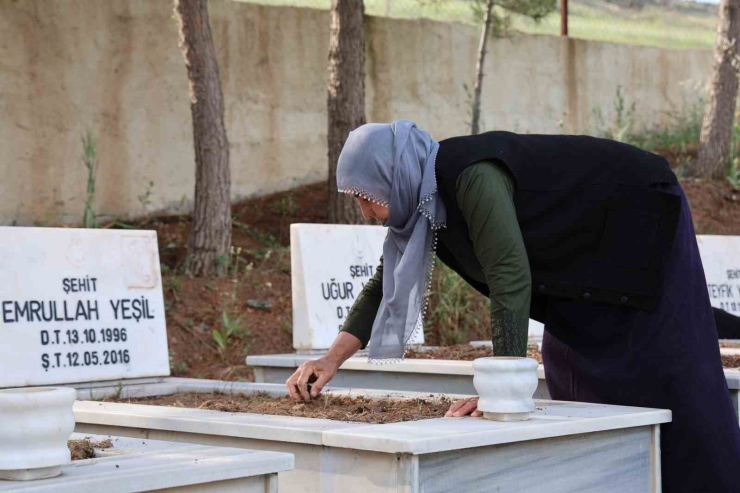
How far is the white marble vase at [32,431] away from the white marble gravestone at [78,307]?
2423 millimetres

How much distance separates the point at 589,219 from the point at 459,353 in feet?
7.30

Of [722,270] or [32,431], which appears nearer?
[32,431]

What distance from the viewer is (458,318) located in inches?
316

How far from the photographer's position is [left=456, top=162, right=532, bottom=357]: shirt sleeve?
9.83ft

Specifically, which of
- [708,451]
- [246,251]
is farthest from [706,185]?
[708,451]

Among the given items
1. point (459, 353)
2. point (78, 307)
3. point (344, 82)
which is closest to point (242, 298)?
point (344, 82)

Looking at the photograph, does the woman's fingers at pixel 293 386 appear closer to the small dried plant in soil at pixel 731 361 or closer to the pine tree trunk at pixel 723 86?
the small dried plant in soil at pixel 731 361

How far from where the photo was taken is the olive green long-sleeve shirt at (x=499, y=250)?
3.00 m

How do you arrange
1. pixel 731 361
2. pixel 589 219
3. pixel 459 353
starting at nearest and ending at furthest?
pixel 589 219 < pixel 731 361 < pixel 459 353

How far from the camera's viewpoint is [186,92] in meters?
9.09

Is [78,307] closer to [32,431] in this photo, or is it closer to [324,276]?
[324,276]

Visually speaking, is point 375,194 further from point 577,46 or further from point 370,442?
point 577,46

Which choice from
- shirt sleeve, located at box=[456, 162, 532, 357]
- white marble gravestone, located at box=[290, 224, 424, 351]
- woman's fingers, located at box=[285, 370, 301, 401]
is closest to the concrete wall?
white marble gravestone, located at box=[290, 224, 424, 351]

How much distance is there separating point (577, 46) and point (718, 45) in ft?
5.99
